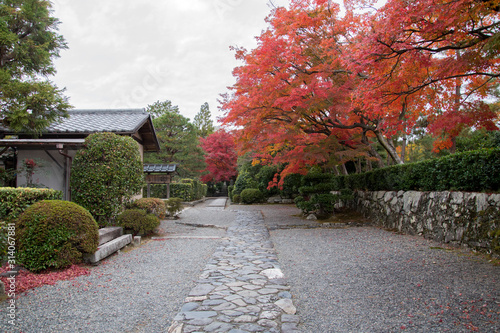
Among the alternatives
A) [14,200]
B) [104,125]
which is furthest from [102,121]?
[14,200]

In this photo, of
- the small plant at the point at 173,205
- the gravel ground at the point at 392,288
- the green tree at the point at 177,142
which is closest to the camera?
the gravel ground at the point at 392,288

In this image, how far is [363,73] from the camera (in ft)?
24.4

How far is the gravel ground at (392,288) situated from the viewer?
2.99 meters

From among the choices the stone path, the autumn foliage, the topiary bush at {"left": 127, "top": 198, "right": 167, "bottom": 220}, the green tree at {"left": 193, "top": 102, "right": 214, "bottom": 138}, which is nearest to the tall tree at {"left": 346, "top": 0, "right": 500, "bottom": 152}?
the autumn foliage

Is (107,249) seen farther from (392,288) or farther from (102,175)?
(392,288)

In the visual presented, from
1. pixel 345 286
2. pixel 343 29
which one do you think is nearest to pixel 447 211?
pixel 345 286

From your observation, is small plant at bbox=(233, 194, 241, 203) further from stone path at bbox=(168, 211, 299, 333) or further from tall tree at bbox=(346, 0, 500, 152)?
tall tree at bbox=(346, 0, 500, 152)

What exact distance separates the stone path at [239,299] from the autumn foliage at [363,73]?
3827 mm

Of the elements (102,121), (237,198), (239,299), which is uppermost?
(102,121)

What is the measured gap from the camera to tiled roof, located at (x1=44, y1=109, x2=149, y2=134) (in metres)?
9.55

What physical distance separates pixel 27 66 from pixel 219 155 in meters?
20.1

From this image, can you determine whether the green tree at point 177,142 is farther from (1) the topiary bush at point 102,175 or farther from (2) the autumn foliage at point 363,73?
(1) the topiary bush at point 102,175

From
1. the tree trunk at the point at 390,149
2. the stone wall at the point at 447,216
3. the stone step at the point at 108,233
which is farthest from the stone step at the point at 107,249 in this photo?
the tree trunk at the point at 390,149

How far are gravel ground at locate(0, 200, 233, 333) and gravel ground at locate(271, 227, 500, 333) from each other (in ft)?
5.45
